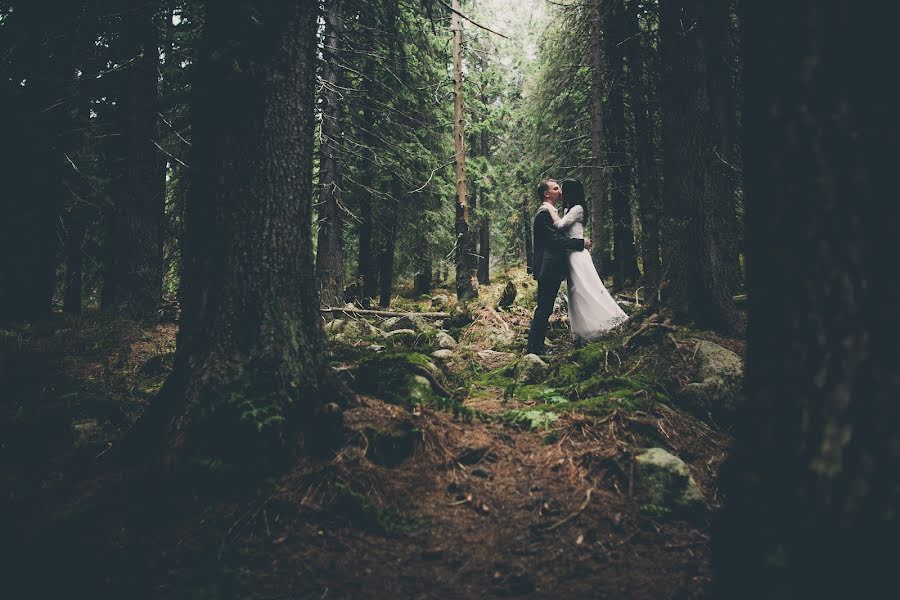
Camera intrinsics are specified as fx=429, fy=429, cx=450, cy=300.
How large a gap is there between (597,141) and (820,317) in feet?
37.3

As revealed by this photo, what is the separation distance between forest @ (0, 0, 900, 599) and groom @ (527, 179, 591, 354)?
49 mm

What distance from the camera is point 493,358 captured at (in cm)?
686

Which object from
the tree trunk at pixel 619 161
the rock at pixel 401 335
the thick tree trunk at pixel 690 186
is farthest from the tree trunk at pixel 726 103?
the rock at pixel 401 335

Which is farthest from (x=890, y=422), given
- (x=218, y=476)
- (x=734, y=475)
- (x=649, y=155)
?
(x=649, y=155)

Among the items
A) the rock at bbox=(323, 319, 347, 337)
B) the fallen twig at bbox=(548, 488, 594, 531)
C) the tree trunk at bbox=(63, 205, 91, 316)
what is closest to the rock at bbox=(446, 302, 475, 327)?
the rock at bbox=(323, 319, 347, 337)

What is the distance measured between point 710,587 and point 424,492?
5.36ft

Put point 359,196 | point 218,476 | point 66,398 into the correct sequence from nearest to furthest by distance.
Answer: point 218,476, point 66,398, point 359,196

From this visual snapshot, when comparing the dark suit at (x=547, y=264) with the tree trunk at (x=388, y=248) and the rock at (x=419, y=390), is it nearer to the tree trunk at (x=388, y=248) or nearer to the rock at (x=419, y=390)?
the rock at (x=419, y=390)

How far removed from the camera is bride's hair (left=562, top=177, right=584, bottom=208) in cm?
612

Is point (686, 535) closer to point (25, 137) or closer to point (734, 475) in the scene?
point (734, 475)

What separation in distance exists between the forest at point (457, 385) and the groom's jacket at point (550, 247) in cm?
4

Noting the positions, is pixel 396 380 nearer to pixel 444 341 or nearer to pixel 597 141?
pixel 444 341

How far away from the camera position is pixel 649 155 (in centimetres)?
1005

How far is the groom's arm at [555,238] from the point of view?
5.98m
